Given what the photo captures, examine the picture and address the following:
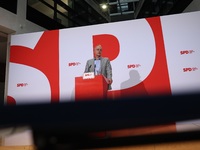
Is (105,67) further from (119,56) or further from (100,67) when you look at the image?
(119,56)

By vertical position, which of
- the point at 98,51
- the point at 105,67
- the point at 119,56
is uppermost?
the point at 98,51

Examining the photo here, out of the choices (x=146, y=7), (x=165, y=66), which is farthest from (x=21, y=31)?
(x=146, y=7)

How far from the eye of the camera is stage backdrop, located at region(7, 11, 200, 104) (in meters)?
3.47

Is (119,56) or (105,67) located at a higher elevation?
(119,56)

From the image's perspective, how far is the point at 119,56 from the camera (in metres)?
3.72

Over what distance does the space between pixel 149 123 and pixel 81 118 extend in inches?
4.3

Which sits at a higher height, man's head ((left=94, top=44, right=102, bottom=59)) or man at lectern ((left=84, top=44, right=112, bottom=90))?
man's head ((left=94, top=44, right=102, bottom=59))

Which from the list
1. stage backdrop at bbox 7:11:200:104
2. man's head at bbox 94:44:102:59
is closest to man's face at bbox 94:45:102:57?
man's head at bbox 94:44:102:59

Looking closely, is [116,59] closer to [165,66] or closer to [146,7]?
[165,66]

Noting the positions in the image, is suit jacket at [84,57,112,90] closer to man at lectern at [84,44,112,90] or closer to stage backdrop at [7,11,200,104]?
man at lectern at [84,44,112,90]

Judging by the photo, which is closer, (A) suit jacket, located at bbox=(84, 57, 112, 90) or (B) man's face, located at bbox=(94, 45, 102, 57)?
(A) suit jacket, located at bbox=(84, 57, 112, 90)

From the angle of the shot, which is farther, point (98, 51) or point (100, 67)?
point (98, 51)

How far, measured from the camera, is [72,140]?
36 cm

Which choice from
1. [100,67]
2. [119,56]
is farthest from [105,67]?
[119,56]
